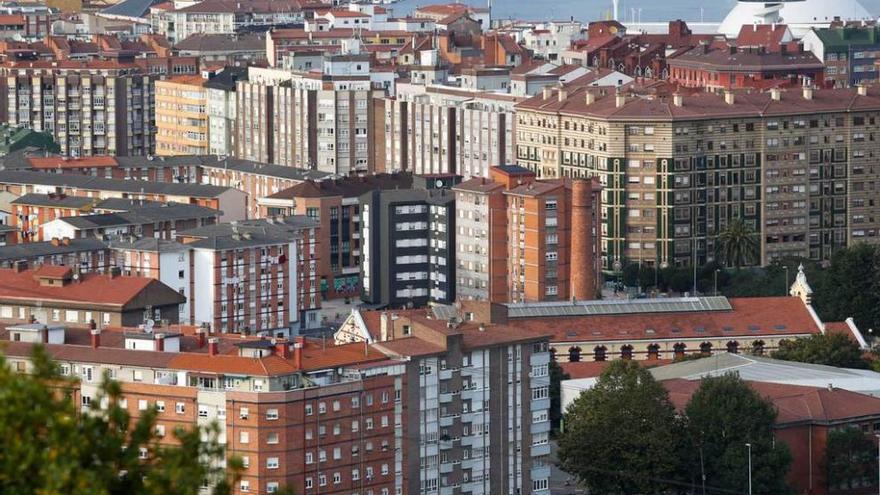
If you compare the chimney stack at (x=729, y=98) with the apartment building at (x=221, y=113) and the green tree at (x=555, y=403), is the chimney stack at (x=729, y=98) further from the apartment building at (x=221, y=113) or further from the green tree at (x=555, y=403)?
the green tree at (x=555, y=403)

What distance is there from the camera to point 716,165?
274ft

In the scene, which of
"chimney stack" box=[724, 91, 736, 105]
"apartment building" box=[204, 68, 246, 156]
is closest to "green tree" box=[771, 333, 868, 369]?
"chimney stack" box=[724, 91, 736, 105]

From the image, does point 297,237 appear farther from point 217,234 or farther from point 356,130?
point 356,130

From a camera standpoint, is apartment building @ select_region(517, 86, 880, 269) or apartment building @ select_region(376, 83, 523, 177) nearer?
apartment building @ select_region(517, 86, 880, 269)

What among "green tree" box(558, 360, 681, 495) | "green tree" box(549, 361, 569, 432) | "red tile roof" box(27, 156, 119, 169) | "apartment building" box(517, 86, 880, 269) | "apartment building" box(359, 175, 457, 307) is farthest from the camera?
"red tile roof" box(27, 156, 119, 169)

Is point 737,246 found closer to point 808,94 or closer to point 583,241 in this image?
point 808,94

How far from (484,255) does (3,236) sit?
13229 mm

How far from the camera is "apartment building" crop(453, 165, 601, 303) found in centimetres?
7319

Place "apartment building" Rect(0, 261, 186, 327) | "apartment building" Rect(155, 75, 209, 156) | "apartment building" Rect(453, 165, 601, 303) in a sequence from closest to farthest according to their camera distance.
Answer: "apartment building" Rect(0, 261, 186, 327) → "apartment building" Rect(453, 165, 601, 303) → "apartment building" Rect(155, 75, 209, 156)

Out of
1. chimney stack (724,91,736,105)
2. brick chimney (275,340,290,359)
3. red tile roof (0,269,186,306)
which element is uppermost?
chimney stack (724,91,736,105)

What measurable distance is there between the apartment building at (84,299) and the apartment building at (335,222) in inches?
738

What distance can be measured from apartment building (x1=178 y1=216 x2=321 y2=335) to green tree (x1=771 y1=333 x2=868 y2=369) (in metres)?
13.4

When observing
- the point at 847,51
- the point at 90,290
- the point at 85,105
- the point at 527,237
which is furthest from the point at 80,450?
the point at 847,51

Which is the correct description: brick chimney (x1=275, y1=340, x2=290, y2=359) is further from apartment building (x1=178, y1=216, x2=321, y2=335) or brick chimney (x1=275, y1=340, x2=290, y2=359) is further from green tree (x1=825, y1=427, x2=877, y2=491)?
apartment building (x1=178, y1=216, x2=321, y2=335)
